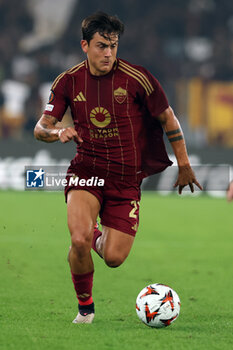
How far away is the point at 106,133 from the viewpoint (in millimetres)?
5738

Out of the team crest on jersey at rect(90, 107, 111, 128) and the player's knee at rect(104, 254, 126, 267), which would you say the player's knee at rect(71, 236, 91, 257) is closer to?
the player's knee at rect(104, 254, 126, 267)

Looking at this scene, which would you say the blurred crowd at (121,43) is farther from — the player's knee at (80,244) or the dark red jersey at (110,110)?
the player's knee at (80,244)

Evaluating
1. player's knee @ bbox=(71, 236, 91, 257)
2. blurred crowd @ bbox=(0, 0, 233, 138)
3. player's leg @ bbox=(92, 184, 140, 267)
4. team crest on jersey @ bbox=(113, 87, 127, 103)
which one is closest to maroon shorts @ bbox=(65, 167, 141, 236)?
player's leg @ bbox=(92, 184, 140, 267)

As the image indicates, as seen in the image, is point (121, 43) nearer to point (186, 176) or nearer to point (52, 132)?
point (186, 176)

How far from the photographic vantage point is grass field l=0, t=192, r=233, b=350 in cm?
496

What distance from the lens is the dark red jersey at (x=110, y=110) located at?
568 cm

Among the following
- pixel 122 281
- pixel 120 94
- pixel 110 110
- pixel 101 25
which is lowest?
pixel 122 281

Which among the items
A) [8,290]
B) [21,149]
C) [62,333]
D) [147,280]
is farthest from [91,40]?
[21,149]

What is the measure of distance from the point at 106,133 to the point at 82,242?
881mm

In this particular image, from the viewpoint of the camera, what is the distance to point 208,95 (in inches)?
939

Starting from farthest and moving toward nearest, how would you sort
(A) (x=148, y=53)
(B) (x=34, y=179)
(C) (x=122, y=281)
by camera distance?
(A) (x=148, y=53) < (C) (x=122, y=281) < (B) (x=34, y=179)

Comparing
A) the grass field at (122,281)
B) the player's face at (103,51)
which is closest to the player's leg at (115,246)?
the grass field at (122,281)

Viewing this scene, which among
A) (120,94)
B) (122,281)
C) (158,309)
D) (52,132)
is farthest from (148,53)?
(158,309)

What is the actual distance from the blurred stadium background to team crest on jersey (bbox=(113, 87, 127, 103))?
1617cm
